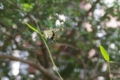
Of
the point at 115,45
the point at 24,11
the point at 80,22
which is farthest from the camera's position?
the point at 115,45

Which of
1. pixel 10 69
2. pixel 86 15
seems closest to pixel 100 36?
pixel 86 15

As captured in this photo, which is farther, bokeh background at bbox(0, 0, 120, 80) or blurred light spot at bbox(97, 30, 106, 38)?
blurred light spot at bbox(97, 30, 106, 38)

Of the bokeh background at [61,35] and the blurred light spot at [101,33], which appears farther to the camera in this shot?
the blurred light spot at [101,33]

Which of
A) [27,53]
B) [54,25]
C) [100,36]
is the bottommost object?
[54,25]

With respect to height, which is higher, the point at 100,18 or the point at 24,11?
the point at 100,18

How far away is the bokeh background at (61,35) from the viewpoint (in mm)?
841

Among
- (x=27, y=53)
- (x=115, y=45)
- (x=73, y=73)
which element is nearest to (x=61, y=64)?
(x=73, y=73)

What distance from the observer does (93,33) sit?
121 cm

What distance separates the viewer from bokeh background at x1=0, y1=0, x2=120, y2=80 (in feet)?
2.76

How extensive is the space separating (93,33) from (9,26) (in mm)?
444

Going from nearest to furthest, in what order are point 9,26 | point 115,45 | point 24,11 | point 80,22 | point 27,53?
point 24,11 < point 9,26 < point 80,22 < point 115,45 < point 27,53

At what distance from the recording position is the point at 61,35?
1211 millimetres

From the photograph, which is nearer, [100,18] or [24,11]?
[24,11]

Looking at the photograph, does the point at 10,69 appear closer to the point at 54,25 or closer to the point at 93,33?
the point at 93,33
